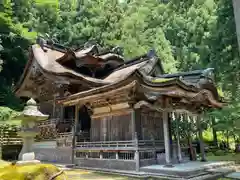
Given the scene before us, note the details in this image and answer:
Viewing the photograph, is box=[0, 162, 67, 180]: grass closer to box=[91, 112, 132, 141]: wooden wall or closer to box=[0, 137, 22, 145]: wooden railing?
box=[91, 112, 132, 141]: wooden wall

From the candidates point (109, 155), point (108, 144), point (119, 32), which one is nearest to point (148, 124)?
point (108, 144)

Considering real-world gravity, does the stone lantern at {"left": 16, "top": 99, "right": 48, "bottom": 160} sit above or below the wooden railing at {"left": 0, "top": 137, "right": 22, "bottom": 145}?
above

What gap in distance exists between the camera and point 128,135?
10062mm

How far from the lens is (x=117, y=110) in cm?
1048

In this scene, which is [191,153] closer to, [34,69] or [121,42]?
[34,69]

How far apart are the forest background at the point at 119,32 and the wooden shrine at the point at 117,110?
660cm

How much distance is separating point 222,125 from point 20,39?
22.4m

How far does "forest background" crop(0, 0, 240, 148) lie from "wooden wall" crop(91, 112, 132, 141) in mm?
10132

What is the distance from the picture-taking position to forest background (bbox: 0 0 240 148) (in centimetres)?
1999

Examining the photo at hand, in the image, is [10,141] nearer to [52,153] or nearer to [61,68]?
[52,153]

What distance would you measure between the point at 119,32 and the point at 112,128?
727 inches

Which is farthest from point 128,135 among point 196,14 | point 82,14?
point 82,14

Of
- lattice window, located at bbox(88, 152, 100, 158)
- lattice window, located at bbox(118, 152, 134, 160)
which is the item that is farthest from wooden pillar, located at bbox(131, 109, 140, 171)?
lattice window, located at bbox(88, 152, 100, 158)

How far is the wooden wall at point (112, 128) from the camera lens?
10137 millimetres
